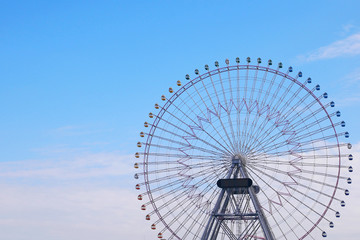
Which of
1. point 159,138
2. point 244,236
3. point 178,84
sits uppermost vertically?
point 178,84

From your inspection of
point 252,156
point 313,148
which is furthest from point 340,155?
point 252,156

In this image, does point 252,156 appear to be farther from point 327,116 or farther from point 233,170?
point 327,116

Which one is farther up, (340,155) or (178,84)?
(178,84)

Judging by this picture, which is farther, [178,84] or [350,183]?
[178,84]

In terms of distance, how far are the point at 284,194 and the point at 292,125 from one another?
730 cm

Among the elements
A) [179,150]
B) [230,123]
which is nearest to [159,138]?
[179,150]

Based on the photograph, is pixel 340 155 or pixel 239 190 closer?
pixel 340 155

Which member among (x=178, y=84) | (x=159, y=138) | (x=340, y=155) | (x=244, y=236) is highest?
(x=178, y=84)

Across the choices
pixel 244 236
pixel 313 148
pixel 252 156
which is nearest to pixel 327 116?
pixel 313 148

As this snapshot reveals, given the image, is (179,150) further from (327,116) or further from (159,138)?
(327,116)

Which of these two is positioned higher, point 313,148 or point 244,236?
point 313,148

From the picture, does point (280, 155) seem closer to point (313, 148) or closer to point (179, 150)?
point (313, 148)

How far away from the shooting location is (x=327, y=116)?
261 feet

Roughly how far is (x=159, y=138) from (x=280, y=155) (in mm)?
13236
